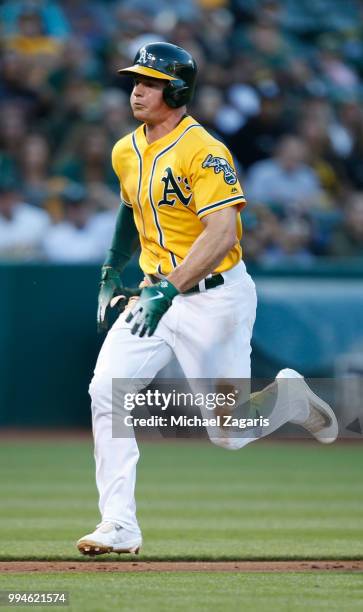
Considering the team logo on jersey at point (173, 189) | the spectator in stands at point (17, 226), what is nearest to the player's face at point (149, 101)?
the team logo on jersey at point (173, 189)

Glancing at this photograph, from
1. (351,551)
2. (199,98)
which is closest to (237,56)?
(199,98)

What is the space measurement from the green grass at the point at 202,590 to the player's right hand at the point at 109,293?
3.96 feet

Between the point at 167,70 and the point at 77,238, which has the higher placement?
the point at 167,70

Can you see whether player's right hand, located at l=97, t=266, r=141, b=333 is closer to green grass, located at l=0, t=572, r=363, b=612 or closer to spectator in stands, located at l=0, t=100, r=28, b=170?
green grass, located at l=0, t=572, r=363, b=612

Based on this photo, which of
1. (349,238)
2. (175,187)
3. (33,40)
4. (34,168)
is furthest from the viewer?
(33,40)

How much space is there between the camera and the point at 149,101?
588 cm

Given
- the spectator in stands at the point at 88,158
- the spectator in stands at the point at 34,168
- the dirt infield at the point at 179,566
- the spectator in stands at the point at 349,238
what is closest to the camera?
the dirt infield at the point at 179,566

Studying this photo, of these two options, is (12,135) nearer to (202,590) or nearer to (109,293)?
(109,293)

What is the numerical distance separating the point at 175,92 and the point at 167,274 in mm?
828

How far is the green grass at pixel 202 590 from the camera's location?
14.8 feet

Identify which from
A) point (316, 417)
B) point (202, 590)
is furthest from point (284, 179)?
point (202, 590)

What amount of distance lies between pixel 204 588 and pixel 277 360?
7132 millimetres

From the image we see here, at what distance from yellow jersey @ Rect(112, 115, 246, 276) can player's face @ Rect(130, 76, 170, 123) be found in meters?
0.11

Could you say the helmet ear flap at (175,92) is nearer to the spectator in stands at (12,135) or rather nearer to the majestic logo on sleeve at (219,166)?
the majestic logo on sleeve at (219,166)
